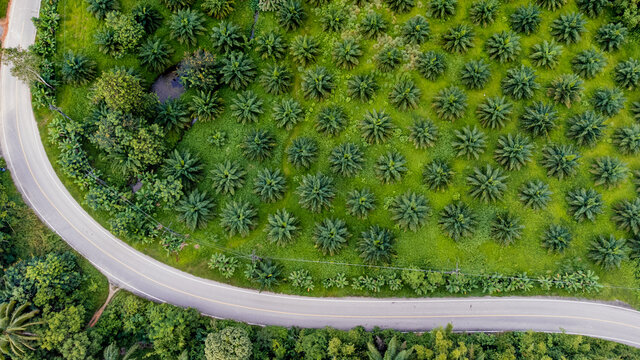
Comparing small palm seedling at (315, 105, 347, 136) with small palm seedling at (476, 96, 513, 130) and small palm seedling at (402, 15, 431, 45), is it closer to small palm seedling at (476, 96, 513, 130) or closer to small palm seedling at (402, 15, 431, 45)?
small palm seedling at (402, 15, 431, 45)

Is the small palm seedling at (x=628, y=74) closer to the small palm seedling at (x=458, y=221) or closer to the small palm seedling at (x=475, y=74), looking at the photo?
the small palm seedling at (x=475, y=74)

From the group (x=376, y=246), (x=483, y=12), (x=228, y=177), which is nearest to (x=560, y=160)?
(x=483, y=12)

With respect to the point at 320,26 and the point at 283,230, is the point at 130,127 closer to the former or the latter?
the point at 283,230

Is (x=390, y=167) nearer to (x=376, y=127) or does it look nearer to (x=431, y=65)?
(x=376, y=127)

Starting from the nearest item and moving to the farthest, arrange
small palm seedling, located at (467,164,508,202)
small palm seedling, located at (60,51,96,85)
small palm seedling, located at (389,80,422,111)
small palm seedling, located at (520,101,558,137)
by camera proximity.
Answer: small palm seedling, located at (467,164,508,202) → small palm seedling, located at (520,101,558,137) → small palm seedling, located at (389,80,422,111) → small palm seedling, located at (60,51,96,85)

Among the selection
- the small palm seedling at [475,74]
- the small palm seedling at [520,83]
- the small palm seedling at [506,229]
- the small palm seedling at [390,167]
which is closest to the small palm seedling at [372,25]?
the small palm seedling at [475,74]

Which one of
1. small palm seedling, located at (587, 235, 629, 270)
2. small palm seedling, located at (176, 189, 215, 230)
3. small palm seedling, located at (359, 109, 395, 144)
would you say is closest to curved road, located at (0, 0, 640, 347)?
small palm seedling, located at (587, 235, 629, 270)
